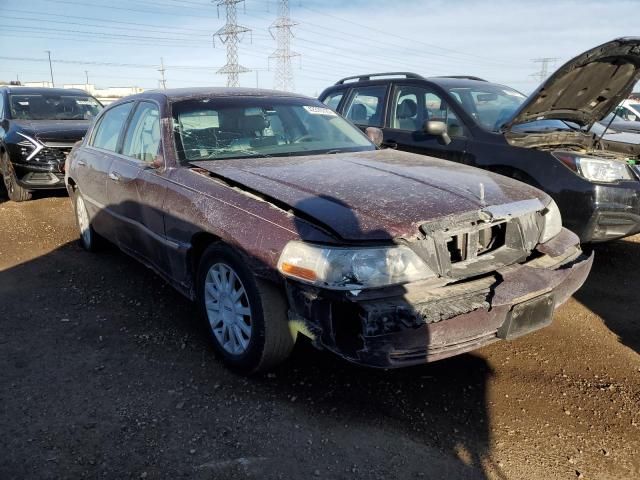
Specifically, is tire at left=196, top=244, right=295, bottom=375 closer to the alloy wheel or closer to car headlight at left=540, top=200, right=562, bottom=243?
the alloy wheel

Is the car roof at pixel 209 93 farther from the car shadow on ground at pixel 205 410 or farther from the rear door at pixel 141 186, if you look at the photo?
the car shadow on ground at pixel 205 410

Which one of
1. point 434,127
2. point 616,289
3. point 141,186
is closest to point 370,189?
point 141,186

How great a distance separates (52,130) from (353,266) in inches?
271

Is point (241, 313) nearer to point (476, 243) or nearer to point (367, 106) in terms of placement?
point (476, 243)

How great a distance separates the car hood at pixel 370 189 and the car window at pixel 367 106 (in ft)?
8.81

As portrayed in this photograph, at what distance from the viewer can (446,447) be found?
2428mm

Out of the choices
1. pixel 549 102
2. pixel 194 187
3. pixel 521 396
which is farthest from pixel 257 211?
pixel 549 102

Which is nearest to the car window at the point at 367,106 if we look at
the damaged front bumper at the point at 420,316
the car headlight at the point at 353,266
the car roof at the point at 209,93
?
the car roof at the point at 209,93

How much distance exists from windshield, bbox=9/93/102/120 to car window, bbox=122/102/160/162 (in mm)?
5348

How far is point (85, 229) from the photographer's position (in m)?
5.29

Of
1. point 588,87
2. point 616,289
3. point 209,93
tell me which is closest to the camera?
point 209,93

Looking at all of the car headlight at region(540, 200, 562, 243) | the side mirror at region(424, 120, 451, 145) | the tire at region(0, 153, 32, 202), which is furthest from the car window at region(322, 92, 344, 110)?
the tire at region(0, 153, 32, 202)

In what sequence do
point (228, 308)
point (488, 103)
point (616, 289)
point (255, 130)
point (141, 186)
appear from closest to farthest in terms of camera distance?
point (228, 308), point (141, 186), point (255, 130), point (616, 289), point (488, 103)

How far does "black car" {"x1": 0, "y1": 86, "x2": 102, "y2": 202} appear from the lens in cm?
741
